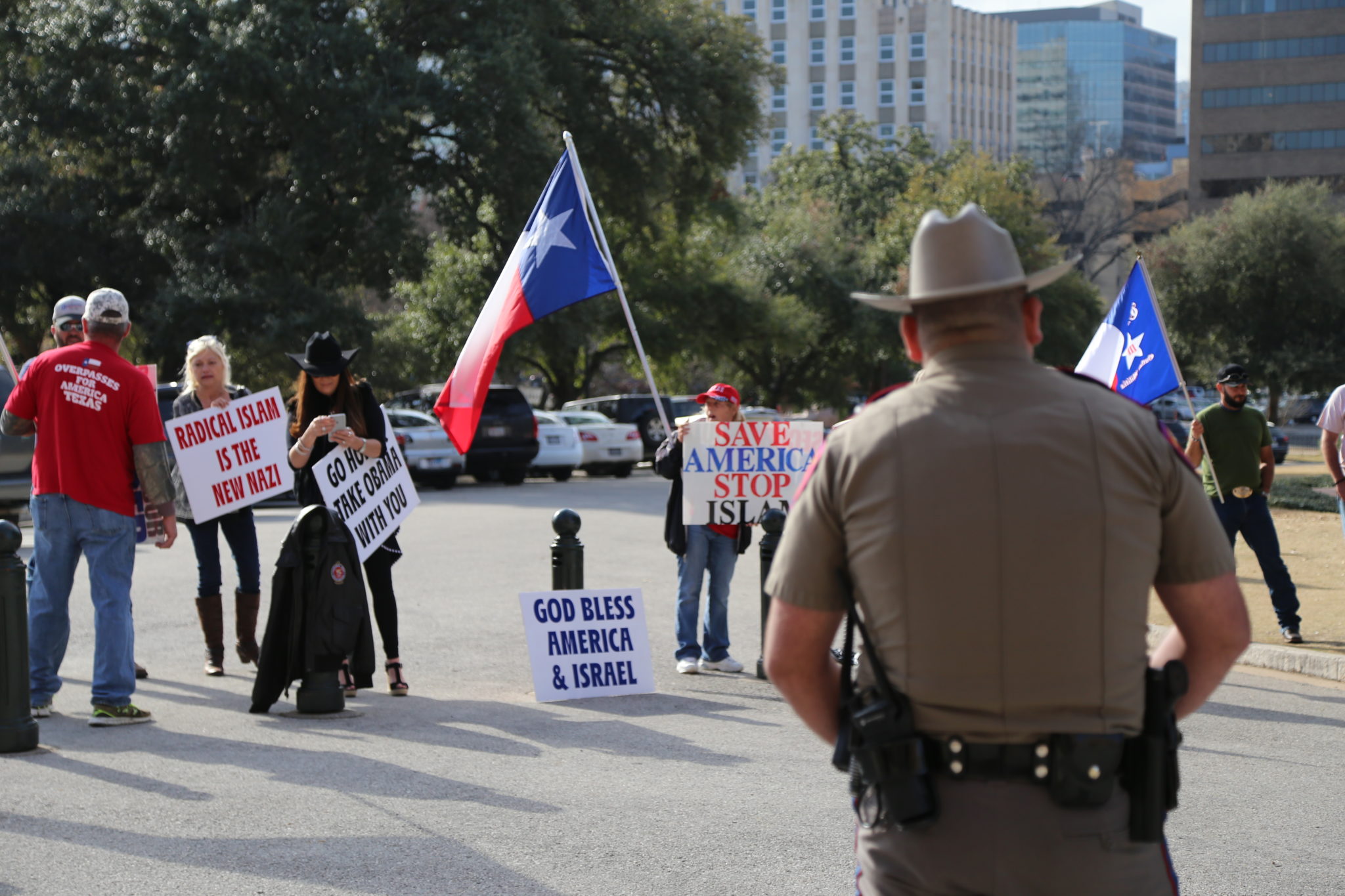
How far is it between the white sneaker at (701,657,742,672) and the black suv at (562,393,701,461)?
22.8m

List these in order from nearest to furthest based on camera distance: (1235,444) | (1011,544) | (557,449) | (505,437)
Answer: (1011,544) < (1235,444) < (505,437) < (557,449)

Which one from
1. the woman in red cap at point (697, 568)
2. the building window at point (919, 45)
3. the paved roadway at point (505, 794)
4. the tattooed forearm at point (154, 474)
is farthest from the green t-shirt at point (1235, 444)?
the building window at point (919, 45)

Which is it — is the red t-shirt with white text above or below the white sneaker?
above

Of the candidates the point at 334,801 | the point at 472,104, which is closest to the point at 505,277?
the point at 334,801

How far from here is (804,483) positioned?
8.57 ft

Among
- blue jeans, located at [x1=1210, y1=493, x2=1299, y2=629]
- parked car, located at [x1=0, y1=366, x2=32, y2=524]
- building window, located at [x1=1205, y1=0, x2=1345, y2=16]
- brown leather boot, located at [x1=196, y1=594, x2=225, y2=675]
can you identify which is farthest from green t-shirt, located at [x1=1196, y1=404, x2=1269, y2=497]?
building window, located at [x1=1205, y1=0, x2=1345, y2=16]

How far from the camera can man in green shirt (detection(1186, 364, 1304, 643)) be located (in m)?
9.73

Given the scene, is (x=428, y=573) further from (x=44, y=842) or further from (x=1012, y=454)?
(x=1012, y=454)

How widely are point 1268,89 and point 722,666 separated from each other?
3970 inches

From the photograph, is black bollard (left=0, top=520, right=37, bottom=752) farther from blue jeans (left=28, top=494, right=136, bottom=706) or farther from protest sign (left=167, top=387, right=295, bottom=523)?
protest sign (left=167, top=387, right=295, bottom=523)

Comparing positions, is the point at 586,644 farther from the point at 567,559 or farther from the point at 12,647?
the point at 12,647

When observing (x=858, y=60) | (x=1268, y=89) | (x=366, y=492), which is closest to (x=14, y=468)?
(x=366, y=492)

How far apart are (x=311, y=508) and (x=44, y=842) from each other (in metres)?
2.53

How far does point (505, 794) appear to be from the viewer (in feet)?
19.5
